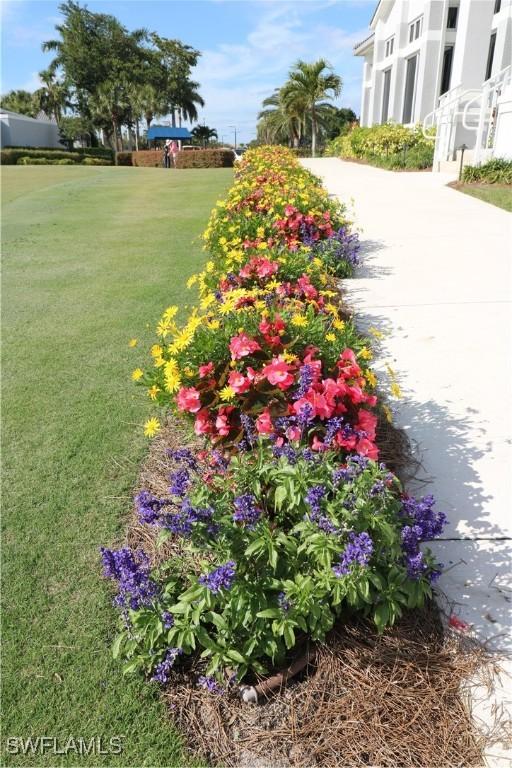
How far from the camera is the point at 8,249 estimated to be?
913cm

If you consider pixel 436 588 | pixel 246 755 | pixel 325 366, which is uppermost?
pixel 325 366

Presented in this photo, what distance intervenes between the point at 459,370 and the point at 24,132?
60941mm

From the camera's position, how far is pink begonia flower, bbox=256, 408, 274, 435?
7.00ft

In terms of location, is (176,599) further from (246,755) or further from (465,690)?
(465,690)

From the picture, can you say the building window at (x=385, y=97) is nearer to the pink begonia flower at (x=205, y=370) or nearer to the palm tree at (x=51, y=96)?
the pink begonia flower at (x=205, y=370)

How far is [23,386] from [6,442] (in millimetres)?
827

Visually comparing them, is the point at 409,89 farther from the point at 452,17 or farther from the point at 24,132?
the point at 24,132

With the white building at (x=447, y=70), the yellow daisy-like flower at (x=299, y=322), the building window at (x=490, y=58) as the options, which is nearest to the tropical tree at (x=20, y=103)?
the white building at (x=447, y=70)

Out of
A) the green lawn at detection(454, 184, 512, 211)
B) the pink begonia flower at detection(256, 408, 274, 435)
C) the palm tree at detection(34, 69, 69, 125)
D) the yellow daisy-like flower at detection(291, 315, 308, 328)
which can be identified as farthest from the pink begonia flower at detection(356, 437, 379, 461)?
the palm tree at detection(34, 69, 69, 125)

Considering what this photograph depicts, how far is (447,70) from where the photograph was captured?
2064 cm

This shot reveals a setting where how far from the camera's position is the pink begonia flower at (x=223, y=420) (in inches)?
89.7

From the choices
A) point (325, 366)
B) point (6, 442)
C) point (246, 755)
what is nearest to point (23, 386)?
point (6, 442)

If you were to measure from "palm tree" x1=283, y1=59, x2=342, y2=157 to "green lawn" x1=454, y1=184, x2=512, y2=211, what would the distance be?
23702 millimetres

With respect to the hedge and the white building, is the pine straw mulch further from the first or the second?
the hedge
